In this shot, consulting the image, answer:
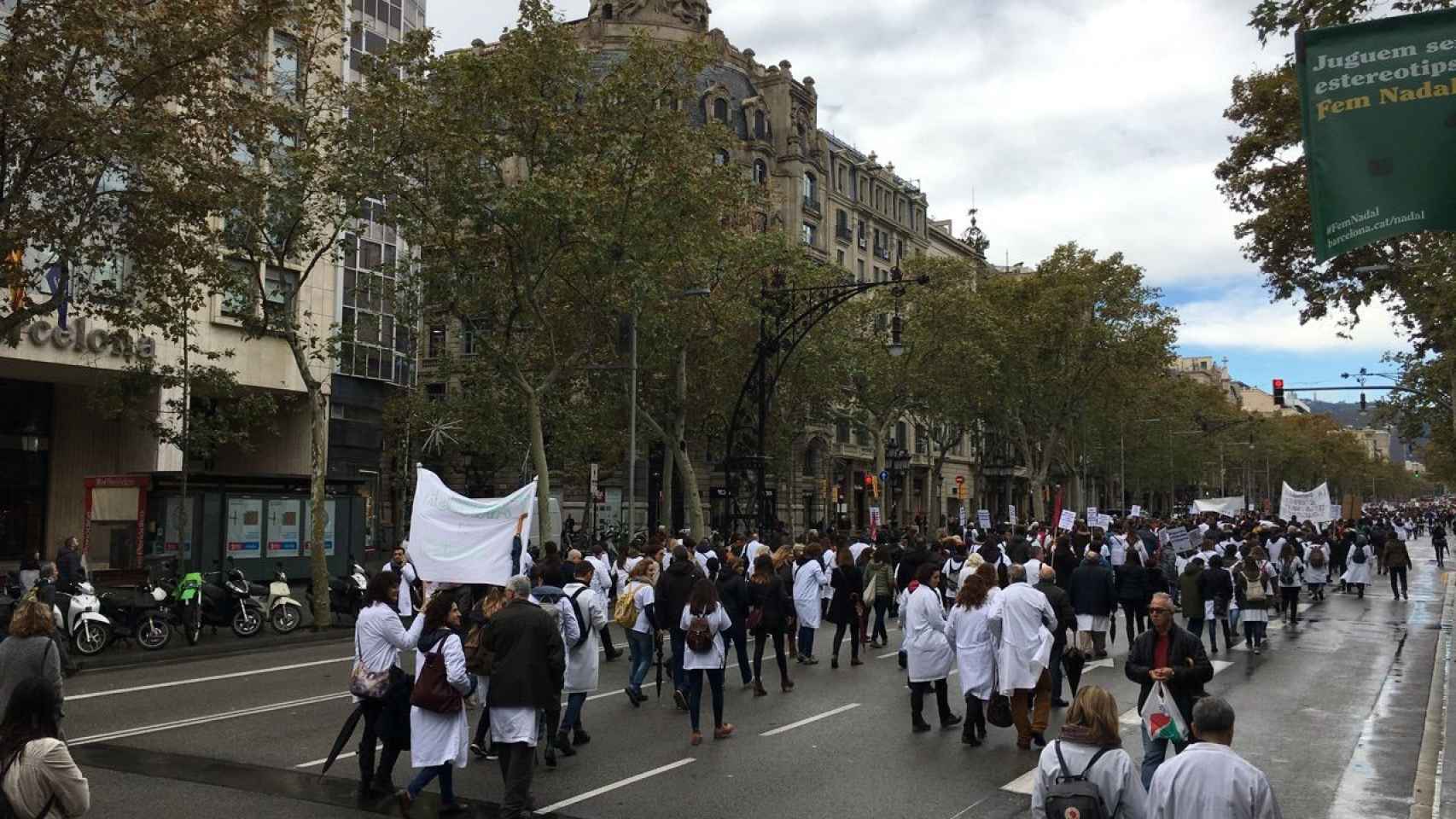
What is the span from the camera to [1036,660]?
10375 mm

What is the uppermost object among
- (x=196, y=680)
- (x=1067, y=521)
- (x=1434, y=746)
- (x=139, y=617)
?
(x=1067, y=521)

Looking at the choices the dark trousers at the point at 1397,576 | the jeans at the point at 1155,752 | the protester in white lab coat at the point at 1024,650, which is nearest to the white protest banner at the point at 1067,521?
the dark trousers at the point at 1397,576

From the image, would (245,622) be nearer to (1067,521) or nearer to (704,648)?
(704,648)

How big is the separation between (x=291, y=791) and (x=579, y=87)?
18.8 m

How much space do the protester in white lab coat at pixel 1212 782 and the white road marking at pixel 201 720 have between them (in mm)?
10160

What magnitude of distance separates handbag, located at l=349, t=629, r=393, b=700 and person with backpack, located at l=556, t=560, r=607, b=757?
209cm

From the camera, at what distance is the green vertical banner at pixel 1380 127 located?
19.8ft

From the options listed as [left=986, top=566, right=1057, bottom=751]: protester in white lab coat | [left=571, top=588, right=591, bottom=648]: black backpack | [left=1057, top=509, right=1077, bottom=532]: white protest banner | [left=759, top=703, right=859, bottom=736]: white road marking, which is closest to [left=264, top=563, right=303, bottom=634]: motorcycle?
[left=571, top=588, right=591, bottom=648]: black backpack

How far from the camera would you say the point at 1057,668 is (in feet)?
39.3

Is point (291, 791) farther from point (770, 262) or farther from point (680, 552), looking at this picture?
point (770, 262)

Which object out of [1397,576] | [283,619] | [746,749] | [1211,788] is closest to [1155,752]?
[1211,788]

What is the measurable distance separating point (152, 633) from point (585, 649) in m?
10.7

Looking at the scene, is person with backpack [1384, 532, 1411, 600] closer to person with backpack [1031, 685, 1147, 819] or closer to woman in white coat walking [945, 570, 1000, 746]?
woman in white coat walking [945, 570, 1000, 746]

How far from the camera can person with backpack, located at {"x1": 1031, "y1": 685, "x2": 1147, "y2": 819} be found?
512cm
